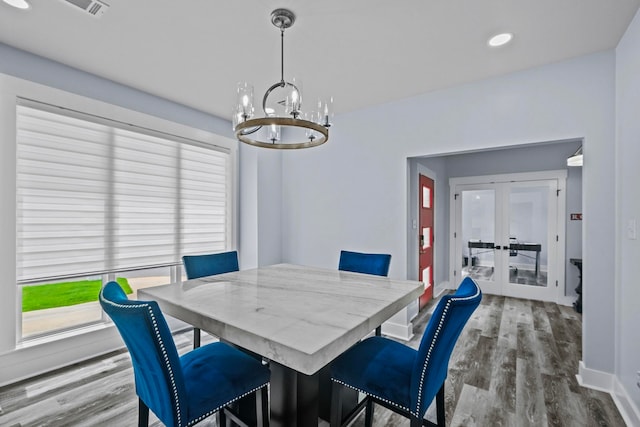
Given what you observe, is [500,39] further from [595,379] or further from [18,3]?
[18,3]

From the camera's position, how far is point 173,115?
331 cm

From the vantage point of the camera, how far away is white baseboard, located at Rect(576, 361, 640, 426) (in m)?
1.85

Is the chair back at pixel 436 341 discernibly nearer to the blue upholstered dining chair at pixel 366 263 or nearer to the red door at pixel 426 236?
the blue upholstered dining chair at pixel 366 263

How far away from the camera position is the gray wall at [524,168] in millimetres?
4363

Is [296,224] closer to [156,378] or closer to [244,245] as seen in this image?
[244,245]

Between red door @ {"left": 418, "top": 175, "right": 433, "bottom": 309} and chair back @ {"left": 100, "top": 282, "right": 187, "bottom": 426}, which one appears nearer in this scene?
chair back @ {"left": 100, "top": 282, "right": 187, "bottom": 426}

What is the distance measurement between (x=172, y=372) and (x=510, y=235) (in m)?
5.15

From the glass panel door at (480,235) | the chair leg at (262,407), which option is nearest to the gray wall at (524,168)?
the glass panel door at (480,235)

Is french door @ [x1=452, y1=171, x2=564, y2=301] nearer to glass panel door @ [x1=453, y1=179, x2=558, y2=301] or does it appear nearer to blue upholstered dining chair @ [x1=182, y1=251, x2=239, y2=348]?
glass panel door @ [x1=453, y1=179, x2=558, y2=301]

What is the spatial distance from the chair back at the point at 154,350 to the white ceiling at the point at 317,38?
1.77 m

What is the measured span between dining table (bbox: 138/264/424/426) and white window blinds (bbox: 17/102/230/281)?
1.33 meters

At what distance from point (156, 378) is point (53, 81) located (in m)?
2.68

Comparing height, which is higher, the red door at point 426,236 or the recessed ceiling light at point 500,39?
the recessed ceiling light at point 500,39

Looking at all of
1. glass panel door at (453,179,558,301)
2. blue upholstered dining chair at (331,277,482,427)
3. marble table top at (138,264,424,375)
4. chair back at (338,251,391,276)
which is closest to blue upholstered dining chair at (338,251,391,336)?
chair back at (338,251,391,276)
